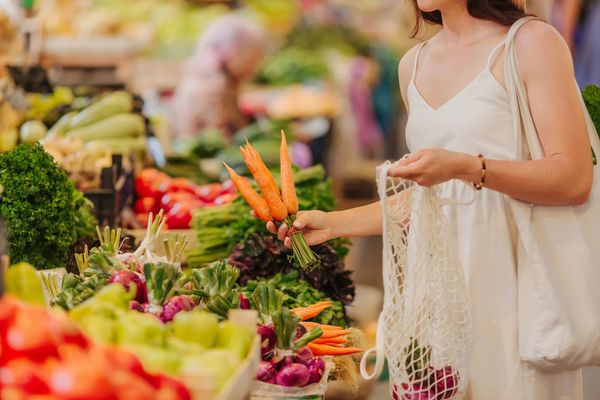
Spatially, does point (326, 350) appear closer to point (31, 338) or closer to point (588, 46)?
point (31, 338)

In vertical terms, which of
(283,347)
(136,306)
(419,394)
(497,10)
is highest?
(497,10)

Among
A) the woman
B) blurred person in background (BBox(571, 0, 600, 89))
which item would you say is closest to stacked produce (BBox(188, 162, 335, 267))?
the woman

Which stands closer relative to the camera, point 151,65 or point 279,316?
point 279,316

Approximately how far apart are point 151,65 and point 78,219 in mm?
5034

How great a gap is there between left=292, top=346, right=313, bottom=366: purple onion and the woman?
1.24ft

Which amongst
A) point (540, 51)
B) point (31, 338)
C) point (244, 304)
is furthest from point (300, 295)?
point (31, 338)

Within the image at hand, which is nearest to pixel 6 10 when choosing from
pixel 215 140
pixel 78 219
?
pixel 215 140

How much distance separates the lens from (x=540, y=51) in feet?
7.58

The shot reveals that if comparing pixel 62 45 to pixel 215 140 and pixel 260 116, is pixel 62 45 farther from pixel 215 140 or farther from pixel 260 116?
pixel 260 116

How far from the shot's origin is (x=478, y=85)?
2412 mm

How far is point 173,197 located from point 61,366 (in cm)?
285

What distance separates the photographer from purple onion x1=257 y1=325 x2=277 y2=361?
221 centimetres

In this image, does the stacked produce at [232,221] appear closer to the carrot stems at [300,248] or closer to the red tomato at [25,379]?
the carrot stems at [300,248]

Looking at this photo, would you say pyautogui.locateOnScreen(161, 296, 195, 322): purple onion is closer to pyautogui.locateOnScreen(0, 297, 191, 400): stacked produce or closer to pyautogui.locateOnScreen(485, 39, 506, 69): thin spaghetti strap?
pyautogui.locateOnScreen(0, 297, 191, 400): stacked produce
